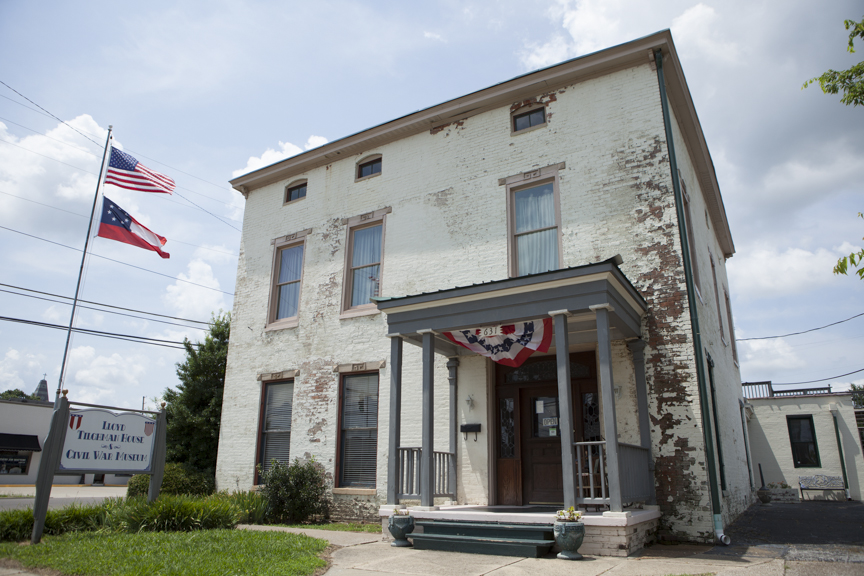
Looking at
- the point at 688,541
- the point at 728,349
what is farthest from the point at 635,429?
the point at 728,349

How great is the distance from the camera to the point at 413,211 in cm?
1188

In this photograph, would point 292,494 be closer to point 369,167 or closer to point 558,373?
point 558,373

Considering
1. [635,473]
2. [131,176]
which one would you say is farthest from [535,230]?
[131,176]

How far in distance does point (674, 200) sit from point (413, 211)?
5.15m

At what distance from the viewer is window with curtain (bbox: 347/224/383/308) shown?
1208 cm

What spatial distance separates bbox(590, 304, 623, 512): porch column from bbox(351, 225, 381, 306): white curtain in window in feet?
18.6

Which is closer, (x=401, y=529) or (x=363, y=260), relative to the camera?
(x=401, y=529)

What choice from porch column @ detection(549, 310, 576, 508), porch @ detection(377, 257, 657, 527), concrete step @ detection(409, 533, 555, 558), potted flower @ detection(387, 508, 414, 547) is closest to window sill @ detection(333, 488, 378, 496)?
porch @ detection(377, 257, 657, 527)

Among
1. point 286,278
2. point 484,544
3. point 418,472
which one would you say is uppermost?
point 286,278

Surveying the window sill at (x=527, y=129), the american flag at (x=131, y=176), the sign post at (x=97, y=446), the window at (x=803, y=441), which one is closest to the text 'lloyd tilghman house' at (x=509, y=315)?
the window sill at (x=527, y=129)

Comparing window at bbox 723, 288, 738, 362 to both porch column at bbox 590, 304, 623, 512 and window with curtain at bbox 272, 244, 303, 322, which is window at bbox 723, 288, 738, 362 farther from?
window with curtain at bbox 272, 244, 303, 322

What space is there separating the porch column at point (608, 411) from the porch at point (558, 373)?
Answer: 0.01 m

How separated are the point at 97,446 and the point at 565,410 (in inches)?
252

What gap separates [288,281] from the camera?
13.5 metres
